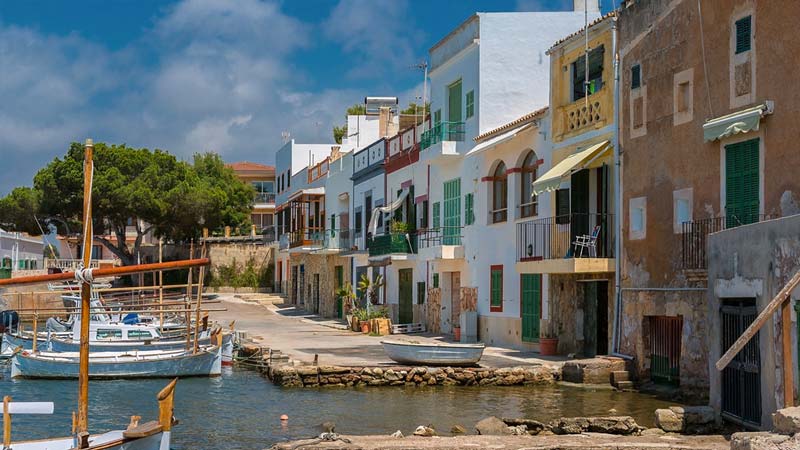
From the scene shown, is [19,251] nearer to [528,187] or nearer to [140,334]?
[140,334]

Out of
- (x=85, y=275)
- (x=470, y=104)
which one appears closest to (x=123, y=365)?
(x=470, y=104)

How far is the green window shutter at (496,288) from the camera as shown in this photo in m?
33.8

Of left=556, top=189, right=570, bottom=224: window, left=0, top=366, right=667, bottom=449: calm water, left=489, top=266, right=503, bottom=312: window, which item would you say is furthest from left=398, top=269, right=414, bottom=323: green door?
left=0, top=366, right=667, bottom=449: calm water

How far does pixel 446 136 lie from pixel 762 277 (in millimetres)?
21430

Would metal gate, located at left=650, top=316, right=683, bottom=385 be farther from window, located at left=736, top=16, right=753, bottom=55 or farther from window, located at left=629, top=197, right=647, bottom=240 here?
window, located at left=736, top=16, right=753, bottom=55

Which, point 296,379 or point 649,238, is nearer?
point 649,238

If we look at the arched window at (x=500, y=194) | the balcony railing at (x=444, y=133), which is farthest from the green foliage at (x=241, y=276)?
the arched window at (x=500, y=194)

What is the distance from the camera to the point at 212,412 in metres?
23.3

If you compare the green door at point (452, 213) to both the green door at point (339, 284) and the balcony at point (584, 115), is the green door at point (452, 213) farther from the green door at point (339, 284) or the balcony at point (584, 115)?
the green door at point (339, 284)

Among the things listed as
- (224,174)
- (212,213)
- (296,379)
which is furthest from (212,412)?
(224,174)

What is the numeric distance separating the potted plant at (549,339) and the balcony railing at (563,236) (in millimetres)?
1919

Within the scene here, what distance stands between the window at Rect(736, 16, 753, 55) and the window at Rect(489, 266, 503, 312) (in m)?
13.7

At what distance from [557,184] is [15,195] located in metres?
47.7

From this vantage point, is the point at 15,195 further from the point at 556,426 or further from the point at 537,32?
the point at 556,426
